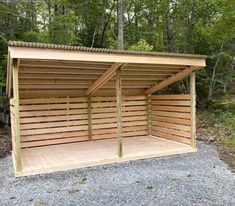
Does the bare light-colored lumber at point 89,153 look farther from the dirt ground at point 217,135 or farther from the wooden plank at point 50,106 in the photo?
the wooden plank at point 50,106

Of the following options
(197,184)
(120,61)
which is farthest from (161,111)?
(197,184)

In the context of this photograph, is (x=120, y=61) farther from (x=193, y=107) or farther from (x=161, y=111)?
(x=161, y=111)

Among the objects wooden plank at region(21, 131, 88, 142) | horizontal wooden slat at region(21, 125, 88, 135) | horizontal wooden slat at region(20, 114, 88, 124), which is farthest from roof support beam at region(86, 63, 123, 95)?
wooden plank at region(21, 131, 88, 142)

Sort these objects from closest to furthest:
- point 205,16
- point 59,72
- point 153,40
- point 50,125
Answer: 1. point 59,72
2. point 50,125
3. point 205,16
4. point 153,40

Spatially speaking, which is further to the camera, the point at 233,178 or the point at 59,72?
the point at 59,72

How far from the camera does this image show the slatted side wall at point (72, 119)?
638 cm

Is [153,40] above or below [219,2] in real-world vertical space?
below

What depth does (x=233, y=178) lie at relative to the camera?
429 cm

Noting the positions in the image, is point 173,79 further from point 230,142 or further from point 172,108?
point 230,142

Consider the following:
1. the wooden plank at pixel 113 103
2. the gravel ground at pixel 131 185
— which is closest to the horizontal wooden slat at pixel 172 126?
the wooden plank at pixel 113 103

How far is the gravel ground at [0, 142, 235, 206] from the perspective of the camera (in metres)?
3.44

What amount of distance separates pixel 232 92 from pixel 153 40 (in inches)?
162

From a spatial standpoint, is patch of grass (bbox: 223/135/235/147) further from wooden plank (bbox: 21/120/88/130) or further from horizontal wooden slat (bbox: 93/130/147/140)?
wooden plank (bbox: 21/120/88/130)

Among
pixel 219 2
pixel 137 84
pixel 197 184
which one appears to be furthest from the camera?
pixel 219 2
